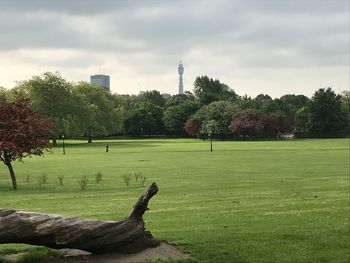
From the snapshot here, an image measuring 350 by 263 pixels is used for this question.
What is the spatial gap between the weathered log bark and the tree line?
77.6 meters

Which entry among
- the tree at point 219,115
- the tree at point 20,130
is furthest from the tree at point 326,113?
the tree at point 20,130

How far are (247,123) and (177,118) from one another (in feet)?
105

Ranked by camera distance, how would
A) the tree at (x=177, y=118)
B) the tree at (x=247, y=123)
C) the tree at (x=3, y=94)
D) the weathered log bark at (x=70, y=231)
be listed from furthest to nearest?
1. the tree at (x=177, y=118)
2. the tree at (x=247, y=123)
3. the tree at (x=3, y=94)
4. the weathered log bark at (x=70, y=231)

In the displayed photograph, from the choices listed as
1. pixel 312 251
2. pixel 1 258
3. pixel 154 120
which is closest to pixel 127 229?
pixel 1 258

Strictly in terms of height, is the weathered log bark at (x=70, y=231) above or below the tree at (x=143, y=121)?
below

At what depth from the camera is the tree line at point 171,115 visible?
100812 mm

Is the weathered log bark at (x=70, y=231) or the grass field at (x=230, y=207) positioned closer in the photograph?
the weathered log bark at (x=70, y=231)

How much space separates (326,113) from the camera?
450 feet

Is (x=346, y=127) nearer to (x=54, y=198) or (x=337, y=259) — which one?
(x=54, y=198)

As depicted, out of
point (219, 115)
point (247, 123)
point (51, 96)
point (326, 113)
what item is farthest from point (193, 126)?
point (51, 96)

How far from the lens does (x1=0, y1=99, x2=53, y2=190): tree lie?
26547mm

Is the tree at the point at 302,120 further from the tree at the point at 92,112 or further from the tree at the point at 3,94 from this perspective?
the tree at the point at 3,94

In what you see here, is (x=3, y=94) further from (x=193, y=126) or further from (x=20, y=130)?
(x=193, y=126)

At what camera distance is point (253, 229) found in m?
14.4
